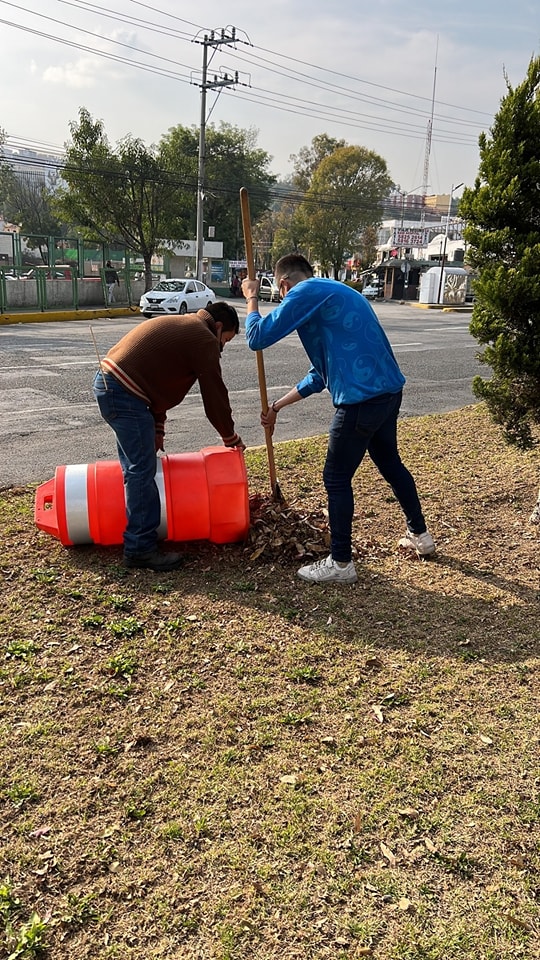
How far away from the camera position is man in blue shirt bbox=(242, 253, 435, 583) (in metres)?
3.77

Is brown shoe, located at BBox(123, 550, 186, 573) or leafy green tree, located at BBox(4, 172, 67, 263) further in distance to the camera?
leafy green tree, located at BBox(4, 172, 67, 263)

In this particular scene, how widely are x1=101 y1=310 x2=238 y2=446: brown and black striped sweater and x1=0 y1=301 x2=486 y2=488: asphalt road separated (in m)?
1.19

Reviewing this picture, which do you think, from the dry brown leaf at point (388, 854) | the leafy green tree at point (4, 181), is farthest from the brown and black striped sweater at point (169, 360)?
the leafy green tree at point (4, 181)

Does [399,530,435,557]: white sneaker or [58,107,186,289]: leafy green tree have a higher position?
[58,107,186,289]: leafy green tree

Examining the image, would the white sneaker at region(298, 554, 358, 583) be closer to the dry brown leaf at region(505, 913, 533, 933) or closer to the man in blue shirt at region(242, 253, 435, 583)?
the man in blue shirt at region(242, 253, 435, 583)

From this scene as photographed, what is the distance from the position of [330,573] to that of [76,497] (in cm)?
158

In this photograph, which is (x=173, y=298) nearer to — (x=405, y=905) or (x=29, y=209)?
(x=405, y=905)

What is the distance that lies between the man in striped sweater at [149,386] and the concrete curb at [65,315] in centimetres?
1924

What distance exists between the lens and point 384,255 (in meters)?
62.6

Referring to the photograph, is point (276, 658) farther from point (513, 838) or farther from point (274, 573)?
point (513, 838)

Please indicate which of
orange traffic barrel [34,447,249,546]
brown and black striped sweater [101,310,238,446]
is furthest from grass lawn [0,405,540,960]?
brown and black striped sweater [101,310,238,446]

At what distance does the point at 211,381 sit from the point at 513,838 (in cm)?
269

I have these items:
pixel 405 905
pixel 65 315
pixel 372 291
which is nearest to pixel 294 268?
pixel 405 905

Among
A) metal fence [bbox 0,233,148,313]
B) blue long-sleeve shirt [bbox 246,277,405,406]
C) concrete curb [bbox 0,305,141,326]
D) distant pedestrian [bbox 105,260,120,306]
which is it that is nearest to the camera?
blue long-sleeve shirt [bbox 246,277,405,406]
